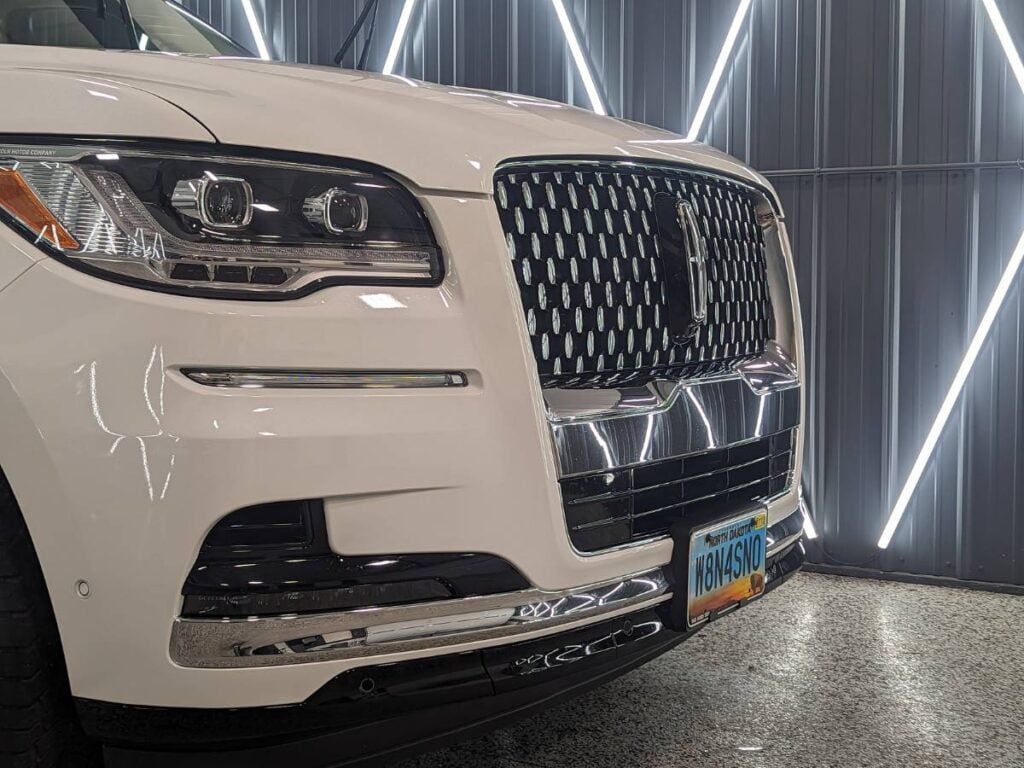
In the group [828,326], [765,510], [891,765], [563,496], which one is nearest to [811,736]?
[891,765]

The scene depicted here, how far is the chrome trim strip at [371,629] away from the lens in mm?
1303

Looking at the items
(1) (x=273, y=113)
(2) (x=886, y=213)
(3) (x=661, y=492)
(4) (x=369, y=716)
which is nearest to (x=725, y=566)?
(3) (x=661, y=492)

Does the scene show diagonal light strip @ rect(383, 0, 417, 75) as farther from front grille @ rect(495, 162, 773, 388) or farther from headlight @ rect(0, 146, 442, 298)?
headlight @ rect(0, 146, 442, 298)

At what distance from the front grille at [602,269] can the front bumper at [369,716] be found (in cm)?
45

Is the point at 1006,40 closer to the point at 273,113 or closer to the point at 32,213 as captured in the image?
the point at 273,113

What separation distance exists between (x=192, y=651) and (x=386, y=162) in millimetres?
712

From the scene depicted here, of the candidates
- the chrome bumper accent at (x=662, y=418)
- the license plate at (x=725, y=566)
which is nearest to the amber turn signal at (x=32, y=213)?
the chrome bumper accent at (x=662, y=418)

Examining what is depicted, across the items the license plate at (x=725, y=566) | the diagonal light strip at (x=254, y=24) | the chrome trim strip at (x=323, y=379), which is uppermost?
the diagonal light strip at (x=254, y=24)

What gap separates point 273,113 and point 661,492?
2.90 ft

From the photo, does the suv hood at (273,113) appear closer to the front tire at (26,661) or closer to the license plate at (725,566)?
the front tire at (26,661)

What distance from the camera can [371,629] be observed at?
4.47 ft

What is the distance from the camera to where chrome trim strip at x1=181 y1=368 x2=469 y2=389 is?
4.13ft

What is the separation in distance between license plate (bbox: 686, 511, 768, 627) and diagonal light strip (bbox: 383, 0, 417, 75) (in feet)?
10.2

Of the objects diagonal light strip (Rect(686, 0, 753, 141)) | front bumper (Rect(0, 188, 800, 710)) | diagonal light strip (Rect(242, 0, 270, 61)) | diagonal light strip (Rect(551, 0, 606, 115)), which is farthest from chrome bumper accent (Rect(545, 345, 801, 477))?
diagonal light strip (Rect(242, 0, 270, 61))
